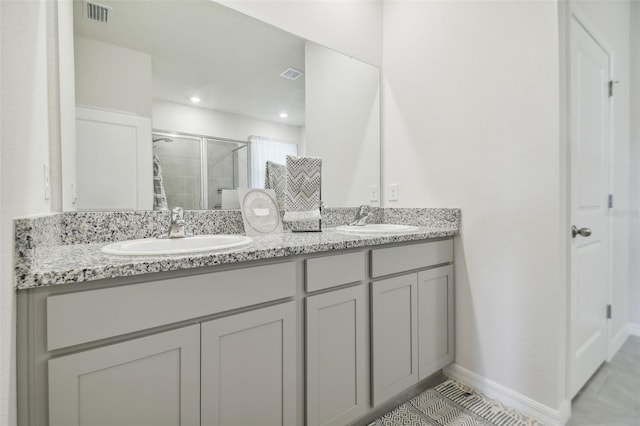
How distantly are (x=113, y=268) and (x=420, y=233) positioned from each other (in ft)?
4.24

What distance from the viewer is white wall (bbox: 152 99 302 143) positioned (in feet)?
4.48

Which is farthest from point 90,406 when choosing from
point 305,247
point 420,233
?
point 420,233

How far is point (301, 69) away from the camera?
1.81 meters

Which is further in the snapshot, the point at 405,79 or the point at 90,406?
the point at 405,79

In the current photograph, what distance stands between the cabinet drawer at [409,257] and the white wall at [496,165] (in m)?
0.13

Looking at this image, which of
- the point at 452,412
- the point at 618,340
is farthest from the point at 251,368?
the point at 618,340

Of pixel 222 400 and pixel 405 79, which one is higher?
pixel 405 79

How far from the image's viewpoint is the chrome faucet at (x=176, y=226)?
126cm

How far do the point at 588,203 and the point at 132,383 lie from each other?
219 cm

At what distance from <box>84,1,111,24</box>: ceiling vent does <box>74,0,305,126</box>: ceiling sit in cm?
1

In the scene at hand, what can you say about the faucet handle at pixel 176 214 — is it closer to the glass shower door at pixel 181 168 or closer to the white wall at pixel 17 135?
the glass shower door at pixel 181 168

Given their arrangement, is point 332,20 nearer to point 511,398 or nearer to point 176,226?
point 176,226

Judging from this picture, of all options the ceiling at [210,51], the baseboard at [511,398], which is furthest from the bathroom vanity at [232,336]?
the ceiling at [210,51]

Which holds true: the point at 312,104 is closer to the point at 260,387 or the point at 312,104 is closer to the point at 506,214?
the point at 506,214
